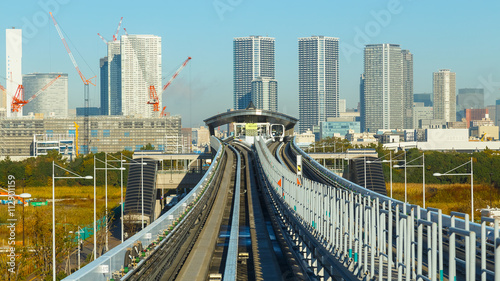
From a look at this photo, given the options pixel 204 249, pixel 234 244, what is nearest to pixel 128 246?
pixel 204 249

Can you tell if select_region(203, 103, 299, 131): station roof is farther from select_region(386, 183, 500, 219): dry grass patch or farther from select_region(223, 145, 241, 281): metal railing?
select_region(223, 145, 241, 281): metal railing

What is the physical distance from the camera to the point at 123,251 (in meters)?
20.4

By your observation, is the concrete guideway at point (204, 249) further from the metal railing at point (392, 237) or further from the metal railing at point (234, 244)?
the metal railing at point (392, 237)

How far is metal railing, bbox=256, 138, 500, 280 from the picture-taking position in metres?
12.6

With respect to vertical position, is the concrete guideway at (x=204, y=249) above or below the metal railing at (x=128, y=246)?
below

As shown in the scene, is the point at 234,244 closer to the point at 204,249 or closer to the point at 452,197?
the point at 204,249

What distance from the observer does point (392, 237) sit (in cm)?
1906

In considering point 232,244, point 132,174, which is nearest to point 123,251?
point 232,244

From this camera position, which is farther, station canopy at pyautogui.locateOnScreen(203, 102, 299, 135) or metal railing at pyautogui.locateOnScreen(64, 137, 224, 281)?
station canopy at pyautogui.locateOnScreen(203, 102, 299, 135)

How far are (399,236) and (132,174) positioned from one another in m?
71.8

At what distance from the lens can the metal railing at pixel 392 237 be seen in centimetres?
1259

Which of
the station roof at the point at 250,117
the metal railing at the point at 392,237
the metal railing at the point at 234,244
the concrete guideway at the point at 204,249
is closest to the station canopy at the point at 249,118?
the station roof at the point at 250,117

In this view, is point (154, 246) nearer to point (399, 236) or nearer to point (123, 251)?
point (123, 251)

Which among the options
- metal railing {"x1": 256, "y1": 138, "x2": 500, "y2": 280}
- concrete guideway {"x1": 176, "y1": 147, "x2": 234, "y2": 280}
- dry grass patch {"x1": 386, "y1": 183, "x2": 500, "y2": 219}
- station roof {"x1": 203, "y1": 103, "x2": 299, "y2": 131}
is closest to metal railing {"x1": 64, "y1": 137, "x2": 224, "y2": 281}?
Answer: concrete guideway {"x1": 176, "y1": 147, "x2": 234, "y2": 280}
